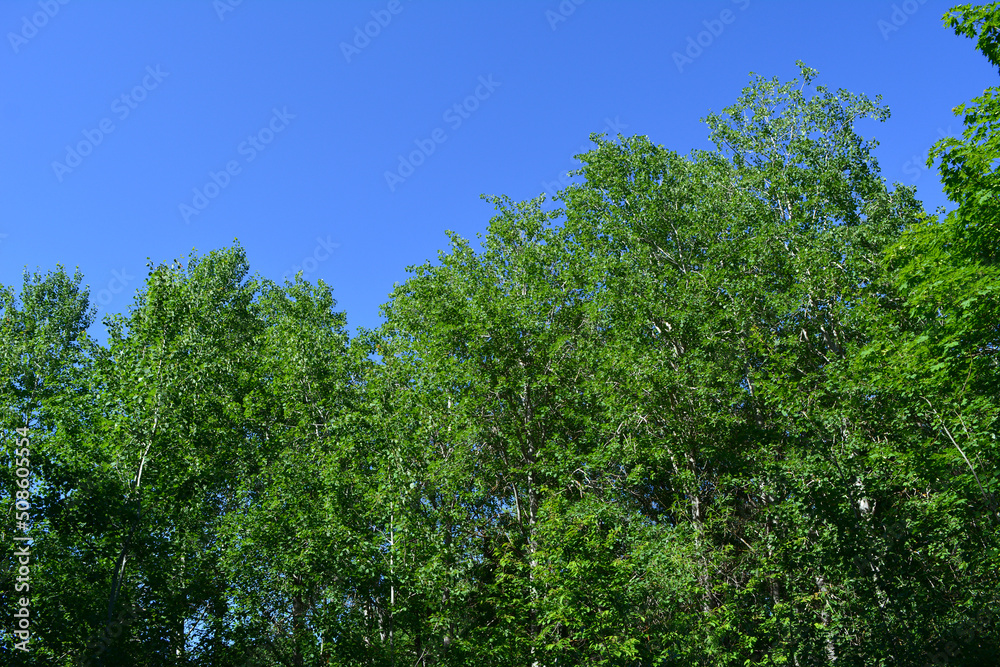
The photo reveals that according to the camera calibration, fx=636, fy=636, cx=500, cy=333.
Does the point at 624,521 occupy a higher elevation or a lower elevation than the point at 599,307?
lower

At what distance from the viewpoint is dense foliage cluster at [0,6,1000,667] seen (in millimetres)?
14453

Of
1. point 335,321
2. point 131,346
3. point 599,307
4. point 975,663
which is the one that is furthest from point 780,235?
point 131,346

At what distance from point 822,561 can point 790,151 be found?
18.5m

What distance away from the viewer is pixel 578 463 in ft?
68.8

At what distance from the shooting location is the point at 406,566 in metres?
16.4

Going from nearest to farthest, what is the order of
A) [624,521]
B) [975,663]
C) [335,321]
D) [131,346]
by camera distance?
[975,663] → [131,346] → [624,521] → [335,321]

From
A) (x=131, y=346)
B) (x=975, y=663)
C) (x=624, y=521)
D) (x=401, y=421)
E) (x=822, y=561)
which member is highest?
(x=131, y=346)

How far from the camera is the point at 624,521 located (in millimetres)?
18578

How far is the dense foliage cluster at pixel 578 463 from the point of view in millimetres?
14453

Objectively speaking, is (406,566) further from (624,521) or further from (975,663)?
(975,663)

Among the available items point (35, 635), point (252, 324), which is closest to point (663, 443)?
point (35, 635)

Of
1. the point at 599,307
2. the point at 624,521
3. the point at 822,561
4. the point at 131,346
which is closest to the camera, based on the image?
the point at 822,561

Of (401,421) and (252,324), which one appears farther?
(252,324)

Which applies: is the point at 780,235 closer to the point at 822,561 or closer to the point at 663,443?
the point at 663,443
